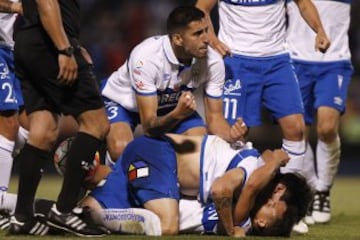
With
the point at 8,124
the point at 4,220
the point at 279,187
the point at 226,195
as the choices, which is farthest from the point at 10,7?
the point at 279,187

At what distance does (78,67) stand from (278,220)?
1.76 metres

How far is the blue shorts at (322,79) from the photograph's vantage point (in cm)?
1148

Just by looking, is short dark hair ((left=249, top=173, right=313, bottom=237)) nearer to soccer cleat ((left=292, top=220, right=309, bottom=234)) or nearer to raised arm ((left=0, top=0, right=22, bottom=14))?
soccer cleat ((left=292, top=220, right=309, bottom=234))

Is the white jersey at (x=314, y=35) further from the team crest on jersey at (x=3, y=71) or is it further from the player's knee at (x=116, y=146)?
the team crest on jersey at (x=3, y=71)

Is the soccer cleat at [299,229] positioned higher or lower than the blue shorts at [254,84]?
lower

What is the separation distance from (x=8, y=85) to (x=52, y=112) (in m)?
1.24

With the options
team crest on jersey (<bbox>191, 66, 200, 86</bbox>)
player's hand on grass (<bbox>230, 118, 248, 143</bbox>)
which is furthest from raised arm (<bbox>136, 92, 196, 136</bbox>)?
team crest on jersey (<bbox>191, 66, 200, 86</bbox>)

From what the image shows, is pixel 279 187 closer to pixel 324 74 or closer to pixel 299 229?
pixel 299 229

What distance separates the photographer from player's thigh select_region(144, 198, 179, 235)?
28.7 feet

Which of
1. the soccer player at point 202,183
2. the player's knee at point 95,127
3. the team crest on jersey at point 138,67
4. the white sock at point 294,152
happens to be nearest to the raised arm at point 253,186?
the soccer player at point 202,183

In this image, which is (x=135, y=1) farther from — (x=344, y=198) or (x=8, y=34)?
(x=8, y=34)

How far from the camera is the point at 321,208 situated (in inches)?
434

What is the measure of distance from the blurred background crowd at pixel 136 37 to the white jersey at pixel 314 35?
7.18m

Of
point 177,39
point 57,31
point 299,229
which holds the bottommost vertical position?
point 299,229
